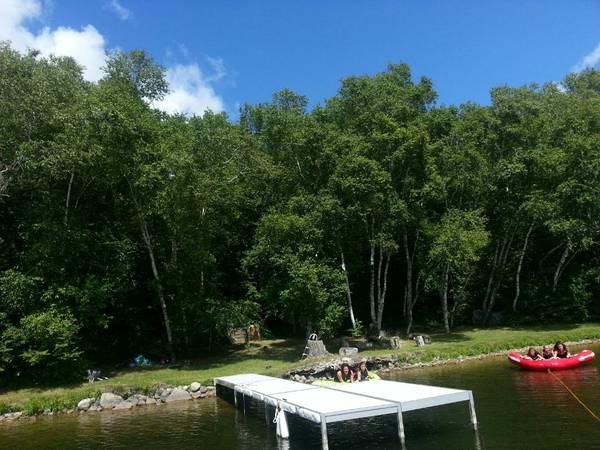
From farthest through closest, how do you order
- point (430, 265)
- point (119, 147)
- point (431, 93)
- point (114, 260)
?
point (431, 93), point (430, 265), point (114, 260), point (119, 147)

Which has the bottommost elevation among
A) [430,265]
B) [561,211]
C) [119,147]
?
[430,265]

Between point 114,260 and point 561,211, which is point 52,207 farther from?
point 561,211

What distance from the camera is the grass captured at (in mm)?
21750

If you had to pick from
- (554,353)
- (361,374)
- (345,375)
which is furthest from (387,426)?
(554,353)

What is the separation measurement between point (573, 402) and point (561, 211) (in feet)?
71.1

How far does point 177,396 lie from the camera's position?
73.4 feet

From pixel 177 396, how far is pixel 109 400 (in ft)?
8.95

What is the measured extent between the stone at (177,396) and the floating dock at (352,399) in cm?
415

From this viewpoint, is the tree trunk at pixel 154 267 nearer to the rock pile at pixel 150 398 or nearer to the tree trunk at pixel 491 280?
the rock pile at pixel 150 398

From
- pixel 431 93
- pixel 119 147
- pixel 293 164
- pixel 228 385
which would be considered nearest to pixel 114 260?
pixel 119 147

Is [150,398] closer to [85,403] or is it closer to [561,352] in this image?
[85,403]

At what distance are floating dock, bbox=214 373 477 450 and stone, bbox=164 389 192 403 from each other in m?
4.15

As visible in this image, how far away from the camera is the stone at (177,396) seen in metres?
22.1

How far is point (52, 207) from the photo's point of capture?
86.4ft
